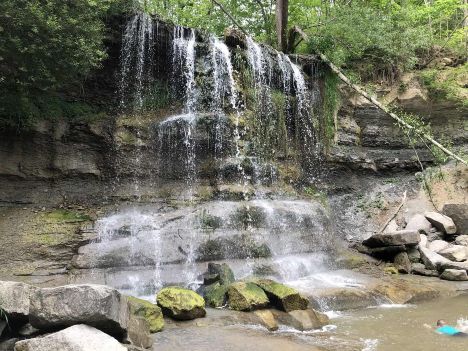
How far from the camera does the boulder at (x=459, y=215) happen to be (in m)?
12.2

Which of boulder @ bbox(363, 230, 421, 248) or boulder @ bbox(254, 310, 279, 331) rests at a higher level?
boulder @ bbox(363, 230, 421, 248)

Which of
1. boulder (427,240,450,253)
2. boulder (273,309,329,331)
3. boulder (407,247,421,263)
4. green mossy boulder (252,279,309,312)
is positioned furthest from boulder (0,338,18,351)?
boulder (427,240,450,253)

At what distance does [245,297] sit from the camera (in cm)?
686

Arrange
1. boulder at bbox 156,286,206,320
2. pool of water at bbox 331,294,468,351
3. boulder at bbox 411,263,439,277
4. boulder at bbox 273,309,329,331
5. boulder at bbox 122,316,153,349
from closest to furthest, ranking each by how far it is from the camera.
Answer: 1. boulder at bbox 122,316,153,349
2. pool of water at bbox 331,294,468,351
3. boulder at bbox 156,286,206,320
4. boulder at bbox 273,309,329,331
5. boulder at bbox 411,263,439,277

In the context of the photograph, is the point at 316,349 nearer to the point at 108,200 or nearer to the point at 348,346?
the point at 348,346

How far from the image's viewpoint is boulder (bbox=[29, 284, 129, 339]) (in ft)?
14.9

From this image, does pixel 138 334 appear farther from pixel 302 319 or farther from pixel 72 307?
pixel 302 319

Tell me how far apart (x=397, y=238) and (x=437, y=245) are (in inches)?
47.6

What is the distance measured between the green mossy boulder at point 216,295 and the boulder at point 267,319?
72 centimetres

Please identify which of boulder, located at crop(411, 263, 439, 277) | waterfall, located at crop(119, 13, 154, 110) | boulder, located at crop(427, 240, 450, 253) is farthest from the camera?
waterfall, located at crop(119, 13, 154, 110)

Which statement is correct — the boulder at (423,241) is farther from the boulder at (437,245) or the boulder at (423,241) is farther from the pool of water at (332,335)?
the pool of water at (332,335)

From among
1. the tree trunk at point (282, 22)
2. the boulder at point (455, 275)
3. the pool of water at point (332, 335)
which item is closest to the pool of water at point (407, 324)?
the pool of water at point (332, 335)

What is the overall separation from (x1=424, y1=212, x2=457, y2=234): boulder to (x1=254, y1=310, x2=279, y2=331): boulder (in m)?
7.42

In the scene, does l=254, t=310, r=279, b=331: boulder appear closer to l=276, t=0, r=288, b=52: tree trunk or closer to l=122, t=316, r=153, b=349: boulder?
l=122, t=316, r=153, b=349: boulder
